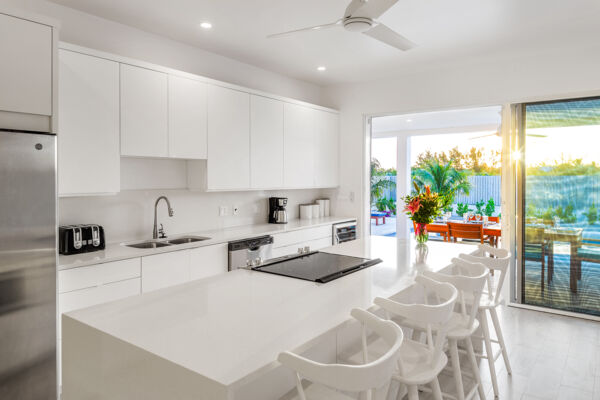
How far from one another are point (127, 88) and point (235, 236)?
1.58 metres

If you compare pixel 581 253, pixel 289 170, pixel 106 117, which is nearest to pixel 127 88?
pixel 106 117

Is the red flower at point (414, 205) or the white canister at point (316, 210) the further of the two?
the white canister at point (316, 210)

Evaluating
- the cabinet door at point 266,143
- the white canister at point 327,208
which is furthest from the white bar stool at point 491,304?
the white canister at point 327,208

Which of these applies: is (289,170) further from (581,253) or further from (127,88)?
(581,253)

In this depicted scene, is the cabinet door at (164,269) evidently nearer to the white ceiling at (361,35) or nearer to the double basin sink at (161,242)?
the double basin sink at (161,242)

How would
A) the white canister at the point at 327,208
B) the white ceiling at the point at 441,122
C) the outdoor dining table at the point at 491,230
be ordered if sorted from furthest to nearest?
the white ceiling at the point at 441,122, the outdoor dining table at the point at 491,230, the white canister at the point at 327,208

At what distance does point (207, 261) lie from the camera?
3.45 meters

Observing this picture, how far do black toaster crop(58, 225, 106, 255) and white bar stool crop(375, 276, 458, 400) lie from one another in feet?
7.36

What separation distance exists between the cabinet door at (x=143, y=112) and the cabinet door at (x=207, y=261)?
900 mm

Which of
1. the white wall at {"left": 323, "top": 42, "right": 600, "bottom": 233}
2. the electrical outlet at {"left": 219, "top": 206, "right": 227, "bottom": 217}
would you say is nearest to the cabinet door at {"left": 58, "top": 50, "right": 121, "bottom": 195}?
the electrical outlet at {"left": 219, "top": 206, "right": 227, "bottom": 217}

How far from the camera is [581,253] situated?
13.4 feet

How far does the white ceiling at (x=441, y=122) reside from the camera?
7.37m

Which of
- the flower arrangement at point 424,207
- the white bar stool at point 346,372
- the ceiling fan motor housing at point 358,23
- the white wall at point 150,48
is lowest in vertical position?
the white bar stool at point 346,372

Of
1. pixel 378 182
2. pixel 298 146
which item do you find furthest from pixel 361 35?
pixel 378 182
